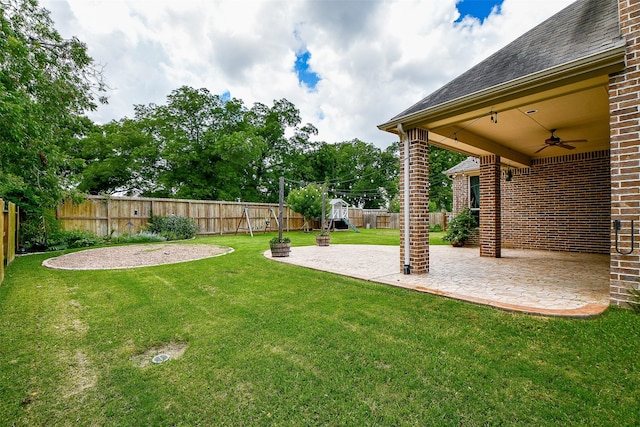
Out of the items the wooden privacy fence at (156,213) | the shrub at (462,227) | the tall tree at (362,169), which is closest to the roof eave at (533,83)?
the shrub at (462,227)

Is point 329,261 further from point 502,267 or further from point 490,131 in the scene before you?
point 490,131

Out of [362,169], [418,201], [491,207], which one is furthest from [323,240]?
[362,169]

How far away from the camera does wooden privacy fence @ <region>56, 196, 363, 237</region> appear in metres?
10.1

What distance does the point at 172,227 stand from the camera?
12.1 meters

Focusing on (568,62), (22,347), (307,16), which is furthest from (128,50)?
(568,62)

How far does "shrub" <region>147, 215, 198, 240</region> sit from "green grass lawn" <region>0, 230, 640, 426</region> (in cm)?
842

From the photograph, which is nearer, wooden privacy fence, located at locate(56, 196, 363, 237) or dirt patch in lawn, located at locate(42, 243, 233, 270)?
dirt patch in lawn, located at locate(42, 243, 233, 270)

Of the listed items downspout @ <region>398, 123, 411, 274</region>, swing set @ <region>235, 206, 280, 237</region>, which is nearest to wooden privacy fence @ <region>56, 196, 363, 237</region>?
swing set @ <region>235, 206, 280, 237</region>

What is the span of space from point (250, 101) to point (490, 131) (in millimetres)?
21006

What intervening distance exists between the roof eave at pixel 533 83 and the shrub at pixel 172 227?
1058 cm

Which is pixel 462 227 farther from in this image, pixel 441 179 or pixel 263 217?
pixel 441 179

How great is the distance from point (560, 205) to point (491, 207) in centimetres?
243

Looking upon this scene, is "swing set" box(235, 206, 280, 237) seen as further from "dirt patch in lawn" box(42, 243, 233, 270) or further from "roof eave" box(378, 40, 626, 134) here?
"roof eave" box(378, 40, 626, 134)

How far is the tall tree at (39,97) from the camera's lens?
622 cm
